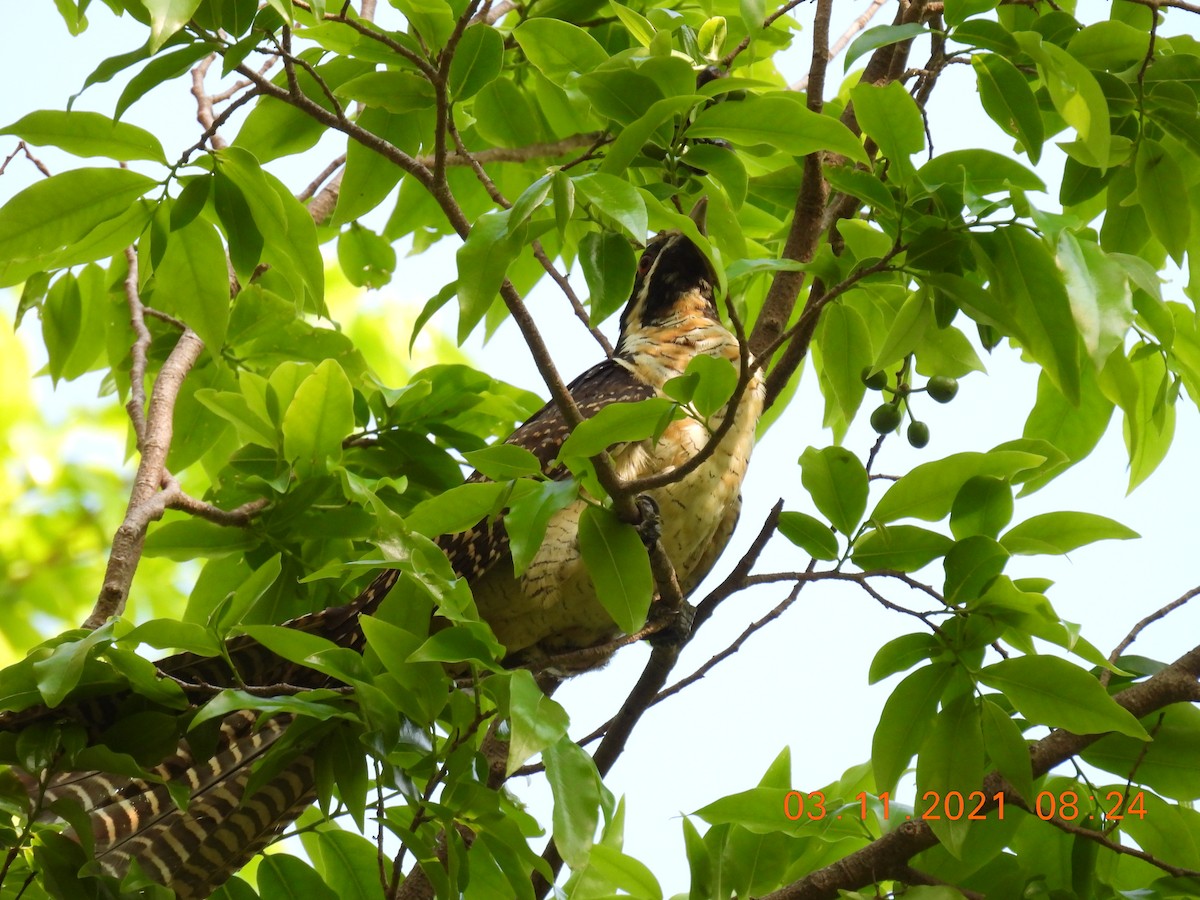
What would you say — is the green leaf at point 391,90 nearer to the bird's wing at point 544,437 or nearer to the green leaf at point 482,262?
the green leaf at point 482,262

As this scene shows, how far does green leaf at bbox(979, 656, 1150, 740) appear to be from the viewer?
1.63 meters

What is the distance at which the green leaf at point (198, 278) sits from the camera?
2.05m

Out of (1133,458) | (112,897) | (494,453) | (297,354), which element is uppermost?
(297,354)

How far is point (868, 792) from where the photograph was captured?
2254mm

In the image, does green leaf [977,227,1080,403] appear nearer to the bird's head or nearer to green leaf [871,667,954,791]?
green leaf [871,667,954,791]

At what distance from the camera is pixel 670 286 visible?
3451 mm

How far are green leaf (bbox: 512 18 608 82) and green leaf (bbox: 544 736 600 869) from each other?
1.00 metres

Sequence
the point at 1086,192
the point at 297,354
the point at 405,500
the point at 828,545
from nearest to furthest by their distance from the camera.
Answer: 1. the point at 828,545
2. the point at 1086,192
3. the point at 405,500
4. the point at 297,354

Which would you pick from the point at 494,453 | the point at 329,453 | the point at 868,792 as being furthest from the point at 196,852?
the point at 868,792

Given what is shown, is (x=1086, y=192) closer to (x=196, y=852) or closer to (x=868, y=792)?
(x=868, y=792)

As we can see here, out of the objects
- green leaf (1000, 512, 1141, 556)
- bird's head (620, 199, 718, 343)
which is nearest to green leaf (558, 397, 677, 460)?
green leaf (1000, 512, 1141, 556)

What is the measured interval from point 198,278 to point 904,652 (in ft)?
4.24

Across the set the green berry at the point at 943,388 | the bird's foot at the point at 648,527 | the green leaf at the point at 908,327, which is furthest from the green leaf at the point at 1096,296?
the bird's foot at the point at 648,527

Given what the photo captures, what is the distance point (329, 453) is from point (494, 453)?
2.55 ft
